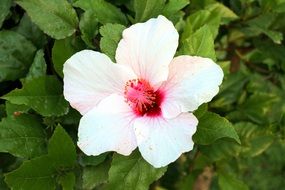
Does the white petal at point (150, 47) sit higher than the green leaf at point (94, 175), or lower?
higher

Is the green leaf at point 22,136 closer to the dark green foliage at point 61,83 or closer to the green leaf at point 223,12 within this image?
the dark green foliage at point 61,83

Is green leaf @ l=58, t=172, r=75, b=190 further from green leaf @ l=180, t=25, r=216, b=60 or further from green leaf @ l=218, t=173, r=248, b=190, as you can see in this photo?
green leaf @ l=218, t=173, r=248, b=190

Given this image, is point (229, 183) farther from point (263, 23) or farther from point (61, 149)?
point (61, 149)

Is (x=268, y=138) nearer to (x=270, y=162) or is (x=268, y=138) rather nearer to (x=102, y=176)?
(x=102, y=176)

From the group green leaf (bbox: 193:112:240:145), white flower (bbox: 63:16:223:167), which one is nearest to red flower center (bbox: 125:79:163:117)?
white flower (bbox: 63:16:223:167)

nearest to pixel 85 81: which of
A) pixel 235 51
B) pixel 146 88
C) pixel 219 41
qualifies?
pixel 146 88

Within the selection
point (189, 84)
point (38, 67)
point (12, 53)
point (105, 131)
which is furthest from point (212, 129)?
point (12, 53)

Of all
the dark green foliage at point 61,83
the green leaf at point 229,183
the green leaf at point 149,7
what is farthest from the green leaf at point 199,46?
the green leaf at point 229,183
